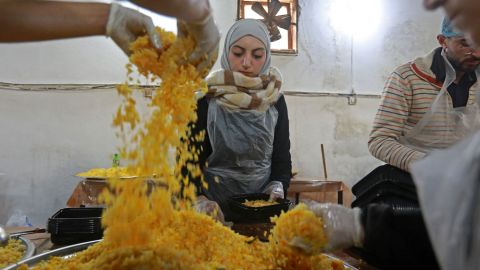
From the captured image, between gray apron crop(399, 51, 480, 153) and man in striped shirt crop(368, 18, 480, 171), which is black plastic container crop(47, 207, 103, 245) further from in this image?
gray apron crop(399, 51, 480, 153)

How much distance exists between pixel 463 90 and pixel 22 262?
209 cm

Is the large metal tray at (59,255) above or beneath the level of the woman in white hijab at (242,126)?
beneath

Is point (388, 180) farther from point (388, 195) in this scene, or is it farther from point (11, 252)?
point (11, 252)

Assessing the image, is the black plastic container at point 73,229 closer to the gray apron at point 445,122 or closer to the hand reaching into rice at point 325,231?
the hand reaching into rice at point 325,231

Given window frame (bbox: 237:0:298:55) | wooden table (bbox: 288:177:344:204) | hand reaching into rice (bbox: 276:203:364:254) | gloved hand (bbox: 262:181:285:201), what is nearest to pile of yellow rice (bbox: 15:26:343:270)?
hand reaching into rice (bbox: 276:203:364:254)

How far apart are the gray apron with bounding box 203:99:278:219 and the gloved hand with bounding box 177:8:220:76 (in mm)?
1015

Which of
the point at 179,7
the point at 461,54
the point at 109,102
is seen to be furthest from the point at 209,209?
the point at 109,102

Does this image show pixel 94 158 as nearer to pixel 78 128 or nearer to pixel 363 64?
pixel 78 128

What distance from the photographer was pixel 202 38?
1.23 metres

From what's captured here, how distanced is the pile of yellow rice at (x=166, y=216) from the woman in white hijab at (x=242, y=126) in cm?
96

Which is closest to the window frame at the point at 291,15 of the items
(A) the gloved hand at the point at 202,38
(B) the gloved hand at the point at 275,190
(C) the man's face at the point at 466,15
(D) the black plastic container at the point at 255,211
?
(B) the gloved hand at the point at 275,190

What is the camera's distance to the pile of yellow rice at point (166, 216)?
1.08 metres

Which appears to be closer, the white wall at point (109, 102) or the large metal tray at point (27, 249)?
the large metal tray at point (27, 249)

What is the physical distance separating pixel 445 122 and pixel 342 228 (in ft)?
3.70
